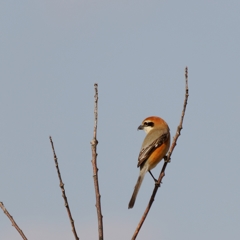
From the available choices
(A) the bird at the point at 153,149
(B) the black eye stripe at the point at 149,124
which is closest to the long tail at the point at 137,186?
(A) the bird at the point at 153,149

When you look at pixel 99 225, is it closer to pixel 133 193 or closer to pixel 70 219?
pixel 70 219

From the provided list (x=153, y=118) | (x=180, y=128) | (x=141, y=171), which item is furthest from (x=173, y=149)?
(x=153, y=118)

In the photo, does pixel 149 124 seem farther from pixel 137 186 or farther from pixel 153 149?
pixel 137 186

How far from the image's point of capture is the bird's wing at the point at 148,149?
8.55 m

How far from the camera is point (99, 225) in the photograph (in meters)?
3.46

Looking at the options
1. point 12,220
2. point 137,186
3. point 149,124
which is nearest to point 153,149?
point 149,124

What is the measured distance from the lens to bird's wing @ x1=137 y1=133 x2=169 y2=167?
28.1 feet

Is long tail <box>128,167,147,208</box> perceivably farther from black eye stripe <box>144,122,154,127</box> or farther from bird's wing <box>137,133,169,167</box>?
black eye stripe <box>144,122,154,127</box>

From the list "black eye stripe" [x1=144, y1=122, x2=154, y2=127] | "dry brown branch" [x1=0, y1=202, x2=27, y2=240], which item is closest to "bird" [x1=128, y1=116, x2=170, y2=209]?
"black eye stripe" [x1=144, y1=122, x2=154, y2=127]

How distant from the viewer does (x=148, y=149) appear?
28.3ft

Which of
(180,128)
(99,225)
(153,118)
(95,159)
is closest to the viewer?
(99,225)

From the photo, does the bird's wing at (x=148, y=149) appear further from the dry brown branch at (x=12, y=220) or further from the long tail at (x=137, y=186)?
the dry brown branch at (x=12, y=220)

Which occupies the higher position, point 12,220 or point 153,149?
point 153,149

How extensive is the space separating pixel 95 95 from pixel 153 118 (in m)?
5.38
